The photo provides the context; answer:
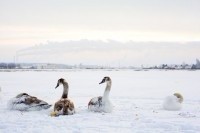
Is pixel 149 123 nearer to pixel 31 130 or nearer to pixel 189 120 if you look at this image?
pixel 189 120

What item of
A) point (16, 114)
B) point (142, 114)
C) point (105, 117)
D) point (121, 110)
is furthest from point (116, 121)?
point (16, 114)

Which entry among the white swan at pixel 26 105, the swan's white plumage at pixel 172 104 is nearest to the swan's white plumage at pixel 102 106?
the white swan at pixel 26 105

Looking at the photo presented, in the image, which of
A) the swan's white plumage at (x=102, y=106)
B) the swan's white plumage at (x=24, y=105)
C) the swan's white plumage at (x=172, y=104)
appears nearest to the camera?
the swan's white plumage at (x=102, y=106)

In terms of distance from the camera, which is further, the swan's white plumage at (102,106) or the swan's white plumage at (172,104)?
the swan's white plumage at (172,104)

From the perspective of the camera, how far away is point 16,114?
517 inches

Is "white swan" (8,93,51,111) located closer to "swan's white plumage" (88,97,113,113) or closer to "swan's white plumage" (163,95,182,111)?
"swan's white plumage" (88,97,113,113)

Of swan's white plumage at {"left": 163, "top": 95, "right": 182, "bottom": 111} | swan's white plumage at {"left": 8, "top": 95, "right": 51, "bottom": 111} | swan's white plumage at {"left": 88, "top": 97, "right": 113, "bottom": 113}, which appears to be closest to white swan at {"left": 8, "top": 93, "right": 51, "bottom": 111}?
swan's white plumage at {"left": 8, "top": 95, "right": 51, "bottom": 111}

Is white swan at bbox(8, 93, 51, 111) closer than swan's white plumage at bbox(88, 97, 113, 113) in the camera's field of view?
No

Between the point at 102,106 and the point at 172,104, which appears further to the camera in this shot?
the point at 172,104

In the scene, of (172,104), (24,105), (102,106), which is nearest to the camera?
(102,106)

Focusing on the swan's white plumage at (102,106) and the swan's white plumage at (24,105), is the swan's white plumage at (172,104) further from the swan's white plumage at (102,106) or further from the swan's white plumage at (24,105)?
the swan's white plumage at (24,105)

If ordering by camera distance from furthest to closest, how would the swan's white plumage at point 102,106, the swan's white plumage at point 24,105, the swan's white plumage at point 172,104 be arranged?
the swan's white plumage at point 172,104, the swan's white plumage at point 24,105, the swan's white plumage at point 102,106

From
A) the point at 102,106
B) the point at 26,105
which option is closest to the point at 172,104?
the point at 102,106

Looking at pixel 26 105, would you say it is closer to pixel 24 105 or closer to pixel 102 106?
pixel 24 105
